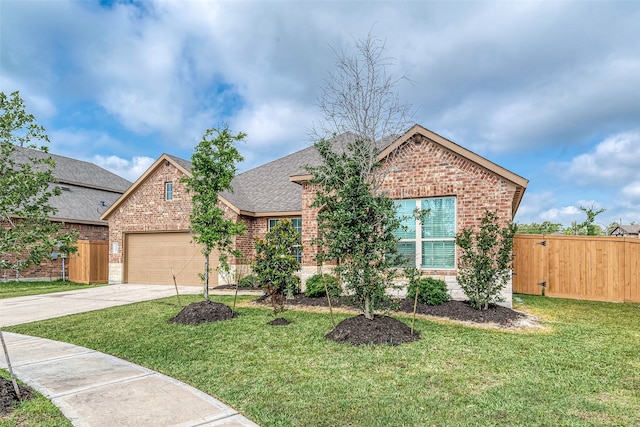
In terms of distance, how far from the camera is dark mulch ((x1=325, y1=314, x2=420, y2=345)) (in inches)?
249

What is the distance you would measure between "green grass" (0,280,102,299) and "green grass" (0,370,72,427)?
1242 centimetres

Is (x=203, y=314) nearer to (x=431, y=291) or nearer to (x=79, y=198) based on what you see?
(x=431, y=291)

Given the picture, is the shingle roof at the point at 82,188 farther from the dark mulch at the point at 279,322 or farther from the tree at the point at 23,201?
the tree at the point at 23,201

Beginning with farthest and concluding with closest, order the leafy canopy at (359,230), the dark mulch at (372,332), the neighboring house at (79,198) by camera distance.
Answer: the neighboring house at (79,198) < the leafy canopy at (359,230) < the dark mulch at (372,332)

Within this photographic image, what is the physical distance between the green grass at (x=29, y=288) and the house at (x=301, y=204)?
2092 mm

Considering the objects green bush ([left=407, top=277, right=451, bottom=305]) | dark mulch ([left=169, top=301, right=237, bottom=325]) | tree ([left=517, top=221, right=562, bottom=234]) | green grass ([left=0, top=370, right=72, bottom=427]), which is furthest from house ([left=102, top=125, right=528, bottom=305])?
tree ([left=517, top=221, right=562, bottom=234])

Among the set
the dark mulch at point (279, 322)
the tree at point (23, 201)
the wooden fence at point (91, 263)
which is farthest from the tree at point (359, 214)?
the wooden fence at point (91, 263)

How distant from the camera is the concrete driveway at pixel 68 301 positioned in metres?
9.74

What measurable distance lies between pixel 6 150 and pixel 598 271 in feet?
45.3

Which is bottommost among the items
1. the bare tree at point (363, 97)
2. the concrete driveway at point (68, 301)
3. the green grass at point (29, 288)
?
the green grass at point (29, 288)

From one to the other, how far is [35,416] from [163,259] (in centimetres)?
1348

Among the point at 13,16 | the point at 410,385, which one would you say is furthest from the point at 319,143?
the point at 13,16

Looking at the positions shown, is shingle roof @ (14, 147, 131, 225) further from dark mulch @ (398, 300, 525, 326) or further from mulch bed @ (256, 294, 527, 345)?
dark mulch @ (398, 300, 525, 326)

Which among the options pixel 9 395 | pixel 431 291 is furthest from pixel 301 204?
pixel 9 395
